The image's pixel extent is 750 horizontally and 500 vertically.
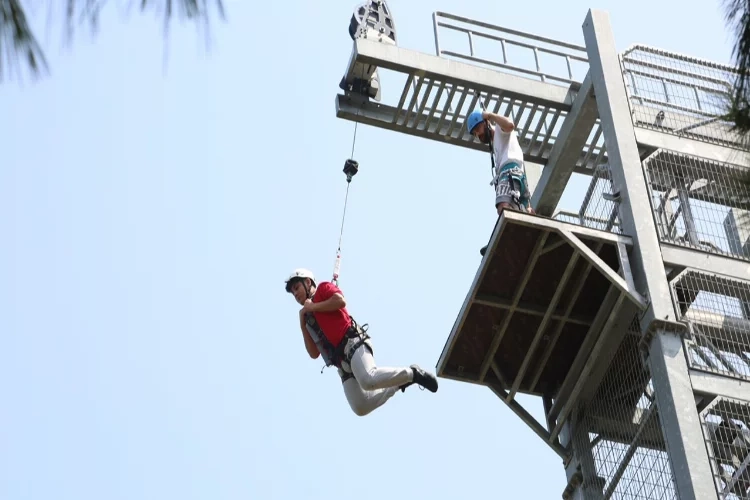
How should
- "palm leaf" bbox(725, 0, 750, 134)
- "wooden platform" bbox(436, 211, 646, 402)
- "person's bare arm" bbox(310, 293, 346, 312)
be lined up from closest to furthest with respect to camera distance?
"palm leaf" bbox(725, 0, 750, 134), "person's bare arm" bbox(310, 293, 346, 312), "wooden platform" bbox(436, 211, 646, 402)

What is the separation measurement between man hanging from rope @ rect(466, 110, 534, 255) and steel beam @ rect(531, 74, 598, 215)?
193cm

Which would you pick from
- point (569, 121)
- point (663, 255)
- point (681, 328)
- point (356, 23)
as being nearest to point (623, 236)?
point (663, 255)

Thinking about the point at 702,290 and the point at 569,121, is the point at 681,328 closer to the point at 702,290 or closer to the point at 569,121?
the point at 702,290

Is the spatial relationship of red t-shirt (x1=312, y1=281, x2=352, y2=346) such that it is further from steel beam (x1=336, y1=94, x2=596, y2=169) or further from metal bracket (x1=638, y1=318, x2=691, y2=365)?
steel beam (x1=336, y1=94, x2=596, y2=169)

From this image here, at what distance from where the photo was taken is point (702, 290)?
1545cm

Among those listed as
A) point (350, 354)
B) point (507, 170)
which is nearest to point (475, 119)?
point (507, 170)

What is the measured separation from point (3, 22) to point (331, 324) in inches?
340

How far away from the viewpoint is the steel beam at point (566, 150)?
59.4 ft

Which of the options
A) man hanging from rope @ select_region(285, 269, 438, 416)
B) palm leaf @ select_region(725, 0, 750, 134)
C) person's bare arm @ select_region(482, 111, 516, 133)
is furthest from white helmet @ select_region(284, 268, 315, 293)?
palm leaf @ select_region(725, 0, 750, 134)

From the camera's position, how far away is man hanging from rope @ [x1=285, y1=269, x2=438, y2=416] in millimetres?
13477

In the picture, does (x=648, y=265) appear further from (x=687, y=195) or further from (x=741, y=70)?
(x=741, y=70)

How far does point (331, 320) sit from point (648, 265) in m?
4.06

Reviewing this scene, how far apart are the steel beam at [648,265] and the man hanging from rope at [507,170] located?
49.8 inches

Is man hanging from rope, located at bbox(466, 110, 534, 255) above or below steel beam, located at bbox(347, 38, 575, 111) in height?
below
